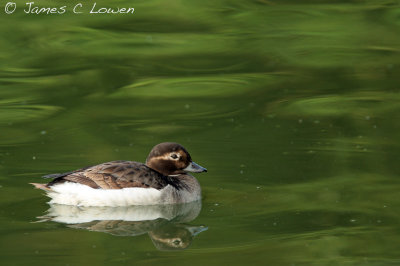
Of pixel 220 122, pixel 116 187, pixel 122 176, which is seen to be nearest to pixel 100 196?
pixel 116 187

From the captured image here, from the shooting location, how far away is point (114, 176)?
33.9 feet

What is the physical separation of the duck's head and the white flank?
67 centimetres

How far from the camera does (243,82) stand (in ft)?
51.4

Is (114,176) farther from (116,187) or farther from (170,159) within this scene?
(170,159)

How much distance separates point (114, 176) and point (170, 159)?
90 centimetres

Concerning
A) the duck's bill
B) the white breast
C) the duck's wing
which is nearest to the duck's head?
the duck's bill

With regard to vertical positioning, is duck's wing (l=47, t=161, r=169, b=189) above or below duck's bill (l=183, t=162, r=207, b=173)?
above

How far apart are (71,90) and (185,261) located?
730cm

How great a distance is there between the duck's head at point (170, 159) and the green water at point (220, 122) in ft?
1.24

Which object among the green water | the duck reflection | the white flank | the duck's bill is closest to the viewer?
the green water

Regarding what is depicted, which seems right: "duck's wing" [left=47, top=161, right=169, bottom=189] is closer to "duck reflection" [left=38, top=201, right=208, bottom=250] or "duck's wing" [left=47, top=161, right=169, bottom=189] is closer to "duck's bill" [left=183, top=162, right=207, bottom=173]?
"duck reflection" [left=38, top=201, right=208, bottom=250]

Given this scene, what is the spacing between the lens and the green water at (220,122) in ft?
29.9

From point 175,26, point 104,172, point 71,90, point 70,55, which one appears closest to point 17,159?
point 104,172

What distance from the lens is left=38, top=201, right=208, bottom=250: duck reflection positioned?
9366 millimetres
